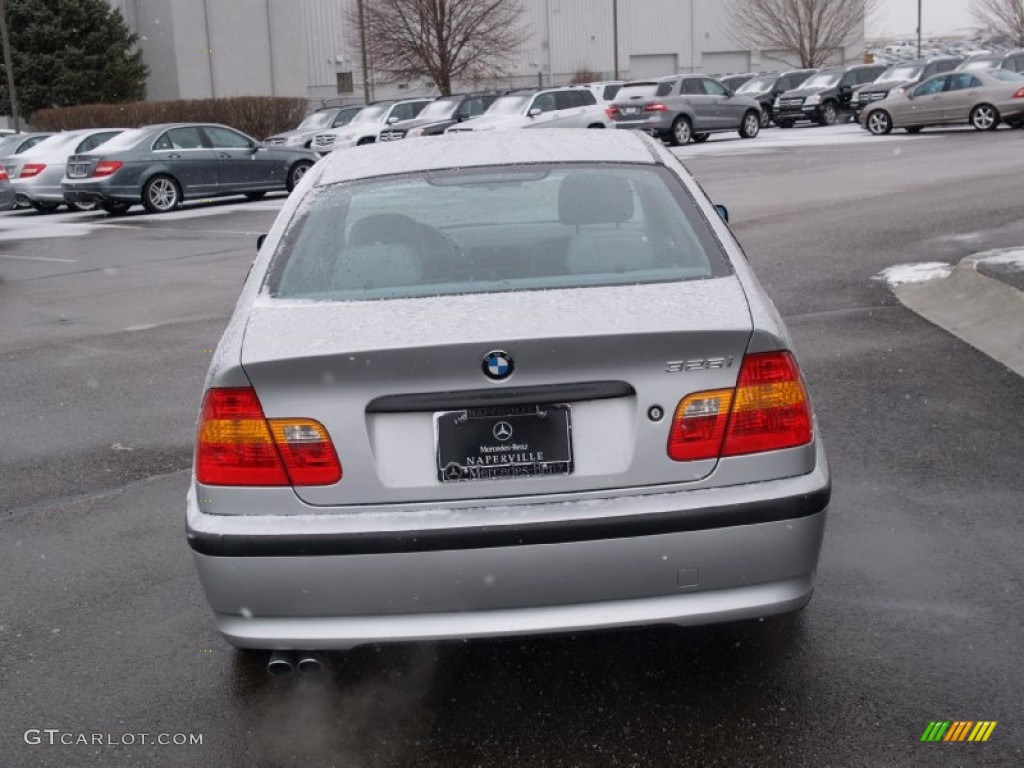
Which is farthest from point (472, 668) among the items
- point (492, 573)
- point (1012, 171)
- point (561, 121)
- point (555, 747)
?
point (561, 121)

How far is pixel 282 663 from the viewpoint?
11.0ft

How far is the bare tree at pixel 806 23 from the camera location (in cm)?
6425

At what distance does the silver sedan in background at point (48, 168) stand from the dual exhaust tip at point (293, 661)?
21457mm

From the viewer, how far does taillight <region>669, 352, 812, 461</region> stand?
3.15 meters

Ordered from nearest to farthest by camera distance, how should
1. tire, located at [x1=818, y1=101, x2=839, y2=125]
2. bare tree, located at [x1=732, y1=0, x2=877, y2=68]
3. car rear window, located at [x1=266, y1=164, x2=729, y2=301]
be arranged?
car rear window, located at [x1=266, y1=164, x2=729, y2=301], tire, located at [x1=818, y1=101, x2=839, y2=125], bare tree, located at [x1=732, y1=0, x2=877, y2=68]

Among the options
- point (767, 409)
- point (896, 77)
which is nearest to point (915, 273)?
point (767, 409)

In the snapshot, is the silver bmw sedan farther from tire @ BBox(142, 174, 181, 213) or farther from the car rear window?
tire @ BBox(142, 174, 181, 213)

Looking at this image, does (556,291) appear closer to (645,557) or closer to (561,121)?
(645,557)

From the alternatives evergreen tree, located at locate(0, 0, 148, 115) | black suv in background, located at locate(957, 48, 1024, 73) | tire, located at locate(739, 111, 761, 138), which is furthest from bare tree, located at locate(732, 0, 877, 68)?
evergreen tree, located at locate(0, 0, 148, 115)

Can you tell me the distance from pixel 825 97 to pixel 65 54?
2917 cm

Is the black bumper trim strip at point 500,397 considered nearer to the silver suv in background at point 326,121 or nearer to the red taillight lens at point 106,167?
the red taillight lens at point 106,167

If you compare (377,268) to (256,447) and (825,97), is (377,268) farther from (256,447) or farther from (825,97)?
(825,97)

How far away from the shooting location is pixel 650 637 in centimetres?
399

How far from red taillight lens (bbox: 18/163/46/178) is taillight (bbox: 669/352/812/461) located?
2313cm
